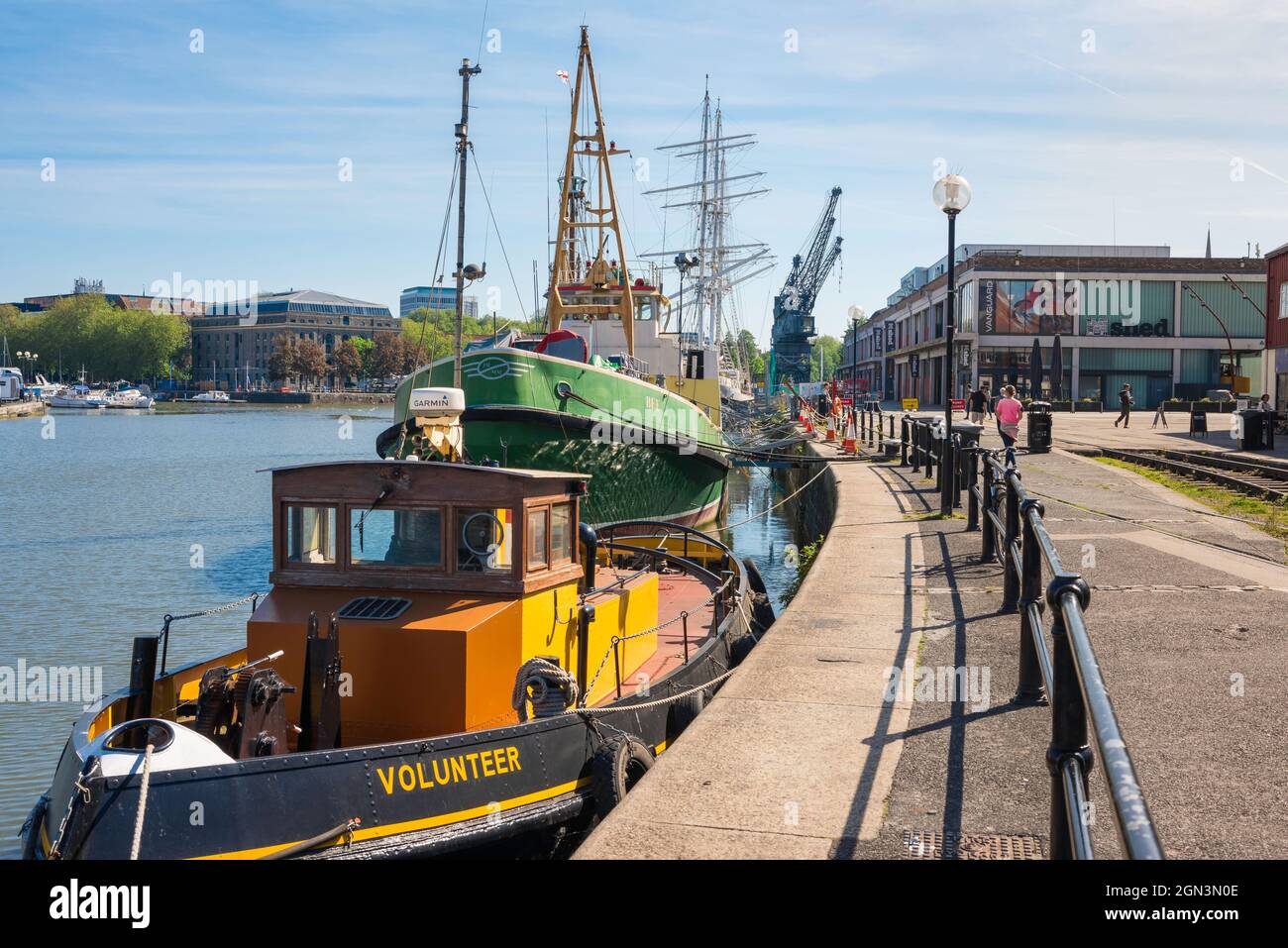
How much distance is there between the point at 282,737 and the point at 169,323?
184830mm

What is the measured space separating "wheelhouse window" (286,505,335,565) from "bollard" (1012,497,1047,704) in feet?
16.1

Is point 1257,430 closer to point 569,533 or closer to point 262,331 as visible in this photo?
point 569,533

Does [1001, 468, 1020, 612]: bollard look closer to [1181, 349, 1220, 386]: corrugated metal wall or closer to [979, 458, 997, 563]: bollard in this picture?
[979, 458, 997, 563]: bollard

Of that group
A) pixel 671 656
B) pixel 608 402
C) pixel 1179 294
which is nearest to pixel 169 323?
pixel 1179 294

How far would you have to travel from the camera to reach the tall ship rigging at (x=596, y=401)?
22.0 meters

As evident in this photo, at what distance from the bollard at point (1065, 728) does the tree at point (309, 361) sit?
574 feet

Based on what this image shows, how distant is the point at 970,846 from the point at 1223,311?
62515 mm

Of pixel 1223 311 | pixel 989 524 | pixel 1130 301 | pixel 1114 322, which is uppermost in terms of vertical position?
pixel 1130 301

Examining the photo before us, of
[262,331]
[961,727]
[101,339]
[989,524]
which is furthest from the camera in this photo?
[262,331]

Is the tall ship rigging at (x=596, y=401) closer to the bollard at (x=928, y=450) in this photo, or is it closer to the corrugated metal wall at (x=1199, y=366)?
the bollard at (x=928, y=450)

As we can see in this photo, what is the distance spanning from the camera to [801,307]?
11800 centimetres

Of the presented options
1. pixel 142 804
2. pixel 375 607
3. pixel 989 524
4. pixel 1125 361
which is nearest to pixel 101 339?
pixel 1125 361

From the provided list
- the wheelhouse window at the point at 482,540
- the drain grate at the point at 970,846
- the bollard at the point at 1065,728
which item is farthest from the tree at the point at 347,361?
the bollard at the point at 1065,728
